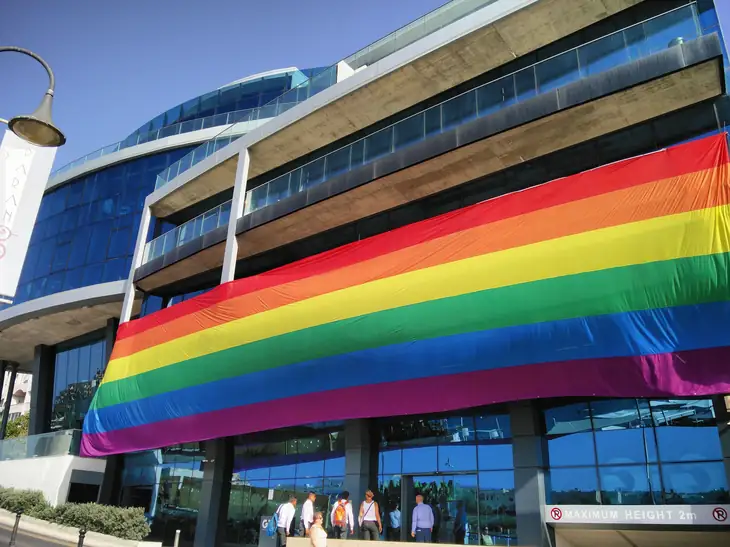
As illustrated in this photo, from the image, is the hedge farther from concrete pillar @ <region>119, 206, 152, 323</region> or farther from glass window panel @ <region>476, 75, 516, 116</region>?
glass window panel @ <region>476, 75, 516, 116</region>

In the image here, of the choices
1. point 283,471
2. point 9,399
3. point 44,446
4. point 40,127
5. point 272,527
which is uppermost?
point 9,399

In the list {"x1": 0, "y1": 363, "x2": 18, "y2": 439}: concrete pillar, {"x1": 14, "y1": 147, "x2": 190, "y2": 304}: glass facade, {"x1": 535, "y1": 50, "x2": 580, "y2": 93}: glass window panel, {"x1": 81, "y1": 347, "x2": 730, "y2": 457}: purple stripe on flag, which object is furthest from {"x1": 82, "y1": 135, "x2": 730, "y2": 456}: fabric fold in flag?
{"x1": 0, "y1": 363, "x2": 18, "y2": 439}: concrete pillar

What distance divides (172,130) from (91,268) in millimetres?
8305

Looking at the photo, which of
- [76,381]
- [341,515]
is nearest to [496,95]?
[341,515]

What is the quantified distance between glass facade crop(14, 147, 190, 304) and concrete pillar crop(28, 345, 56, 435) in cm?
403

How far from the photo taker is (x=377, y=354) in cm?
1460

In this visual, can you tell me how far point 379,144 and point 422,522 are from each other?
11437mm

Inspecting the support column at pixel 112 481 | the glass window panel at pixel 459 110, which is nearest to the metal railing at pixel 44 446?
the support column at pixel 112 481

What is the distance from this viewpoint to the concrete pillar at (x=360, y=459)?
17641 millimetres

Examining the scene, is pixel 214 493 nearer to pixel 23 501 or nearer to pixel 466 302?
pixel 23 501

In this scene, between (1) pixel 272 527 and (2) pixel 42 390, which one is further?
(2) pixel 42 390

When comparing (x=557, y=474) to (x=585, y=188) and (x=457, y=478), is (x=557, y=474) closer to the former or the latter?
(x=457, y=478)

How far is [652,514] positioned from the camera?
1194 centimetres

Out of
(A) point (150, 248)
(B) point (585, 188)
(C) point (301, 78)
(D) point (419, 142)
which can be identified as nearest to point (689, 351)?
(B) point (585, 188)
